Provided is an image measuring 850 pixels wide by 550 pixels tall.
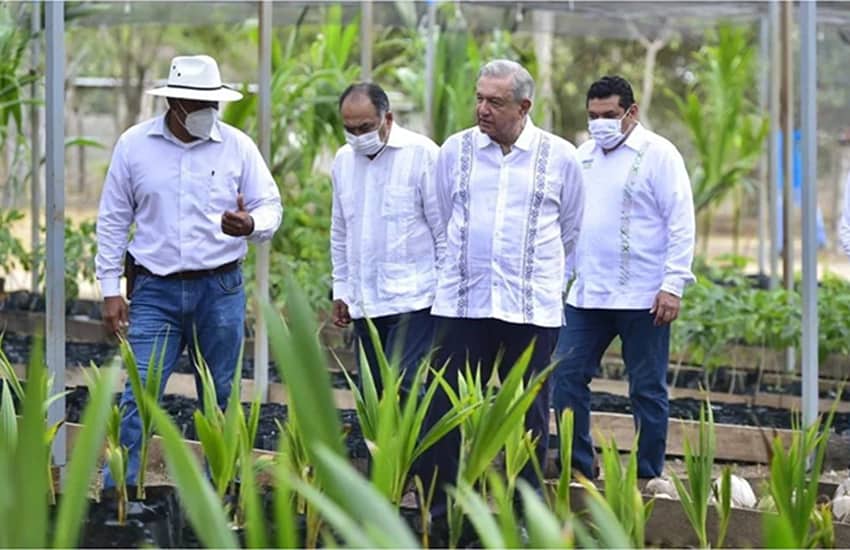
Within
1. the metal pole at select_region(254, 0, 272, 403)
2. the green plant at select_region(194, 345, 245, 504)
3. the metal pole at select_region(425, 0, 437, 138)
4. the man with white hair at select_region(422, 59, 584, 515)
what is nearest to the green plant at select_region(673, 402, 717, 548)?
the green plant at select_region(194, 345, 245, 504)

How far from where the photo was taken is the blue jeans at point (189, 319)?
20.4ft

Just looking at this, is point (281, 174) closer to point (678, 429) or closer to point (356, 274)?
point (678, 429)

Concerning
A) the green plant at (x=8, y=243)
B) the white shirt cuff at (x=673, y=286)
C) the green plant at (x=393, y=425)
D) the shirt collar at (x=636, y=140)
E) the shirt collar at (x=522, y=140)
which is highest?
the shirt collar at (x=636, y=140)

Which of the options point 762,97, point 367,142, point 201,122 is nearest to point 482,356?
point 367,142

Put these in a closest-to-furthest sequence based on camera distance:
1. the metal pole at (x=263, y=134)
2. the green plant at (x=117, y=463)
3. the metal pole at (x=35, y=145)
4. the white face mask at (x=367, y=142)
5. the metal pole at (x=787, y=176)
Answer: the green plant at (x=117, y=463) → the white face mask at (x=367, y=142) → the metal pole at (x=263, y=134) → the metal pole at (x=35, y=145) → the metal pole at (x=787, y=176)

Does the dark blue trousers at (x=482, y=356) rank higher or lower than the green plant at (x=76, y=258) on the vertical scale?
lower

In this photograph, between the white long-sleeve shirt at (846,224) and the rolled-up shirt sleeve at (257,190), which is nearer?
the rolled-up shirt sleeve at (257,190)

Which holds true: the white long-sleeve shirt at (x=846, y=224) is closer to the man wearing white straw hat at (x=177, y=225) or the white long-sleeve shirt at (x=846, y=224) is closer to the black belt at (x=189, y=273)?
the man wearing white straw hat at (x=177, y=225)

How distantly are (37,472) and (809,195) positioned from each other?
172 inches

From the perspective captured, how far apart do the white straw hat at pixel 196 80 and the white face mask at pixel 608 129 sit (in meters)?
1.34

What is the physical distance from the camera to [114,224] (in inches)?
244

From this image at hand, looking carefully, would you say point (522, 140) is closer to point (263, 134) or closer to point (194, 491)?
point (263, 134)

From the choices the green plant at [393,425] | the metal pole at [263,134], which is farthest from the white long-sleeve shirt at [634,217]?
the green plant at [393,425]

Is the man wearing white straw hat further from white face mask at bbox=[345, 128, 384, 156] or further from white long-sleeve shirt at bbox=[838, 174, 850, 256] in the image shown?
white long-sleeve shirt at bbox=[838, 174, 850, 256]
